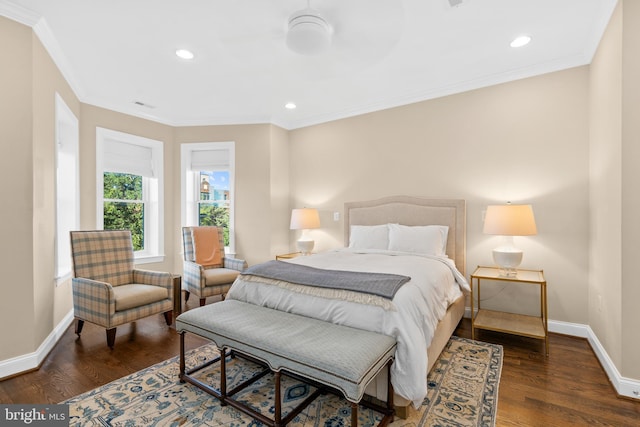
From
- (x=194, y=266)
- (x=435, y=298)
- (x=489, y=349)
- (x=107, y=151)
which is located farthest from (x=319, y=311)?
(x=107, y=151)

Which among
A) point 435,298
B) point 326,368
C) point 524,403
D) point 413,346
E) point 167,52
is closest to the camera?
point 326,368

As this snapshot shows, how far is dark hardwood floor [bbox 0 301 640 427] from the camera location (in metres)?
1.87

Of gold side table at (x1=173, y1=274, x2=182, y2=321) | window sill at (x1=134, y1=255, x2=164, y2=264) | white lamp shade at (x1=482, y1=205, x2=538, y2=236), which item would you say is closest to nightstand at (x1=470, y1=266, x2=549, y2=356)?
white lamp shade at (x1=482, y1=205, x2=538, y2=236)

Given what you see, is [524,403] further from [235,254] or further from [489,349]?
[235,254]

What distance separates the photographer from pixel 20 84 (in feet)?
7.83

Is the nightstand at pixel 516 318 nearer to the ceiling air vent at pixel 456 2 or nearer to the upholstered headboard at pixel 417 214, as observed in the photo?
the upholstered headboard at pixel 417 214

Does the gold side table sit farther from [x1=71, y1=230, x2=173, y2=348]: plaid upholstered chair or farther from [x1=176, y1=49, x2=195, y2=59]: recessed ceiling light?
[x1=176, y1=49, x2=195, y2=59]: recessed ceiling light

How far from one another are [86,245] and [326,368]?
2997 millimetres

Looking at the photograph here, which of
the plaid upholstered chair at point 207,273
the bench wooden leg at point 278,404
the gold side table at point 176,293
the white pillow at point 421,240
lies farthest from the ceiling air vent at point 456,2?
the plaid upholstered chair at point 207,273

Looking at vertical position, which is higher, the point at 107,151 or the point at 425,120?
the point at 425,120

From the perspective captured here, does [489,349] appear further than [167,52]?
No

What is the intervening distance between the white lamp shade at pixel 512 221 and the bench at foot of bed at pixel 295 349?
71.1 inches

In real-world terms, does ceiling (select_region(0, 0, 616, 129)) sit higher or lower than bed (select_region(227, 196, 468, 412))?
higher

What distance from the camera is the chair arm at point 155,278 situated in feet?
10.6
